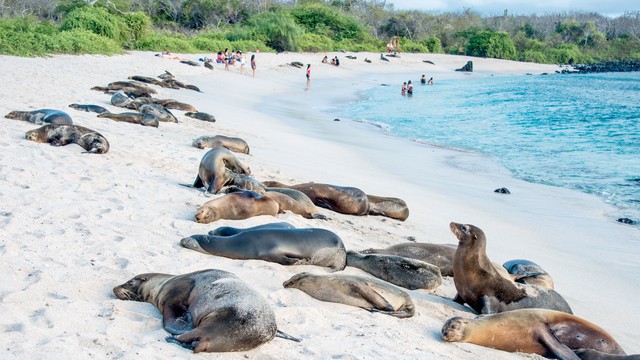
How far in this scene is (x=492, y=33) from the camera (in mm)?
75375

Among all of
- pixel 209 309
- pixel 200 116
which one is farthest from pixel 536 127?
pixel 209 309

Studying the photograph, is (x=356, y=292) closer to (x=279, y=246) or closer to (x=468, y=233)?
(x=279, y=246)

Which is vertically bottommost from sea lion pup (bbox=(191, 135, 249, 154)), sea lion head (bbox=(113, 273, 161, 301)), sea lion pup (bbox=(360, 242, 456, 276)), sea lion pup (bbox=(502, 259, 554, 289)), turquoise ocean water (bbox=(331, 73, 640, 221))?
turquoise ocean water (bbox=(331, 73, 640, 221))

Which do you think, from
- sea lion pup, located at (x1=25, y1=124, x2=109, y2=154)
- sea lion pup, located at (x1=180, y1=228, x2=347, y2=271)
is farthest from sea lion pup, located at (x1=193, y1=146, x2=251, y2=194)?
sea lion pup, located at (x1=180, y1=228, x2=347, y2=271)

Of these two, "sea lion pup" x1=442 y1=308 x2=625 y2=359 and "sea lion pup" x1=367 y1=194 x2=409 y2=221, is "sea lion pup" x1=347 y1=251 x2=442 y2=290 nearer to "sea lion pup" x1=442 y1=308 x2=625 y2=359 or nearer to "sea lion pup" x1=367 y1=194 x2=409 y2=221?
"sea lion pup" x1=442 y1=308 x2=625 y2=359

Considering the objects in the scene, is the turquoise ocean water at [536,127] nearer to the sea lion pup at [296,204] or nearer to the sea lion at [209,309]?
the sea lion pup at [296,204]

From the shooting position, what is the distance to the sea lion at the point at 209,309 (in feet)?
11.7

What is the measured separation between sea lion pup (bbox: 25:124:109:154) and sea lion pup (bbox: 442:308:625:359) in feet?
20.6

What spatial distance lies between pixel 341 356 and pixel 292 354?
0.31 m

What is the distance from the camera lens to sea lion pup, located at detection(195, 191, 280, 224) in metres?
6.41

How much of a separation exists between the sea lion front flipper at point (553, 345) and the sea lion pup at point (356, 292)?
37.6 inches

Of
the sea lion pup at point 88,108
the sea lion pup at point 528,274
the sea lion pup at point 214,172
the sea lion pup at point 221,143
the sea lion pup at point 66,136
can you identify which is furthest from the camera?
the sea lion pup at point 88,108

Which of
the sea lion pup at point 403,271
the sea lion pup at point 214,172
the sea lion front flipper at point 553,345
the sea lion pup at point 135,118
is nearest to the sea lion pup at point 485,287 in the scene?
the sea lion pup at point 403,271

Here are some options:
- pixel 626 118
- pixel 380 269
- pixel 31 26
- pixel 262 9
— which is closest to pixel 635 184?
pixel 380 269
